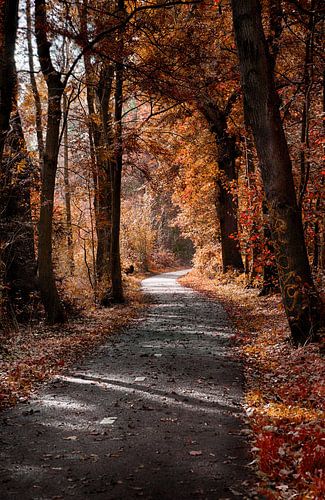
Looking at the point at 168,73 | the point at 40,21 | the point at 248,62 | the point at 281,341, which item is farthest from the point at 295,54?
the point at 281,341

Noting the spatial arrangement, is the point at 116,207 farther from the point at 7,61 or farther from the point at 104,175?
the point at 7,61

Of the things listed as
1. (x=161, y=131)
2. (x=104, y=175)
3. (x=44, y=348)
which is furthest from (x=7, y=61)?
(x=104, y=175)

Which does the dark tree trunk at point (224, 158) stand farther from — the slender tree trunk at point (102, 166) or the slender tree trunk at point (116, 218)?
the slender tree trunk at point (102, 166)

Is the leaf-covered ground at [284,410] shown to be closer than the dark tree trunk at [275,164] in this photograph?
Yes

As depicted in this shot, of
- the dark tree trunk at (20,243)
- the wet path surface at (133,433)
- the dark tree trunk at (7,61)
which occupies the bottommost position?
the wet path surface at (133,433)

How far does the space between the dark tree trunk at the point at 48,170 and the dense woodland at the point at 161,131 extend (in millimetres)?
32

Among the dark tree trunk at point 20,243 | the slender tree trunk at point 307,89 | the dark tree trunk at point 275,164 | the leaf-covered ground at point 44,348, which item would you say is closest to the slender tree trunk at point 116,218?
the leaf-covered ground at point 44,348

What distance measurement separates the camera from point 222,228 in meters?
25.3

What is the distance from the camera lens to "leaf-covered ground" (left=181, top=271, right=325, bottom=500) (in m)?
4.37

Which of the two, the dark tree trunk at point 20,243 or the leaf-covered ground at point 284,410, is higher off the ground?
the dark tree trunk at point 20,243

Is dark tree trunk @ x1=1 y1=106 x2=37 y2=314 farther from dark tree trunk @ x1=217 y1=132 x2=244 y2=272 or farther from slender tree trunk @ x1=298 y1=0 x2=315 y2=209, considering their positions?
dark tree trunk @ x1=217 y1=132 x2=244 y2=272

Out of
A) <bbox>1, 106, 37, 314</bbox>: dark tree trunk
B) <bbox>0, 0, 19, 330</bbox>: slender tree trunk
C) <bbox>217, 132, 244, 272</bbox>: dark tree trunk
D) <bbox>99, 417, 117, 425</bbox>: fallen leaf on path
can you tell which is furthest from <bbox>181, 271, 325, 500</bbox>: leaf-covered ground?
<bbox>217, 132, 244, 272</bbox>: dark tree trunk

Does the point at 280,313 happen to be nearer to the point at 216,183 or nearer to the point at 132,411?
the point at 132,411

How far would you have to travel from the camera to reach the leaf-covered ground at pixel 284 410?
172 inches
